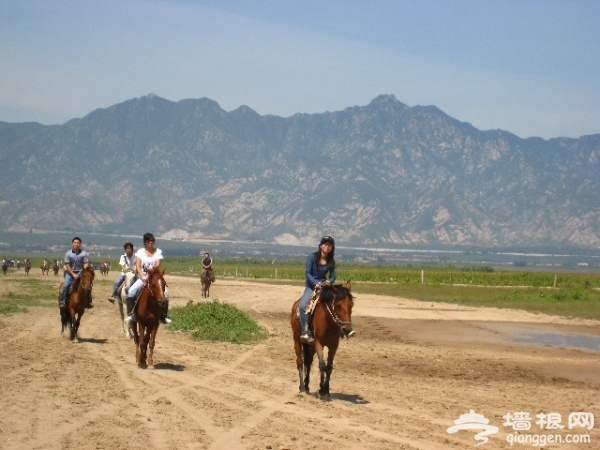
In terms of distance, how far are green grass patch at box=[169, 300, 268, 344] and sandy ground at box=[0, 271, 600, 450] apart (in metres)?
0.60

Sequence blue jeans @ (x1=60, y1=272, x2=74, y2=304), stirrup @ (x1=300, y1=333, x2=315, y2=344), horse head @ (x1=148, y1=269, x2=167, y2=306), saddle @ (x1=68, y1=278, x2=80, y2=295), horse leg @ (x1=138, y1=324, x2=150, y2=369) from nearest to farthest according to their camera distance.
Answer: stirrup @ (x1=300, y1=333, x2=315, y2=344)
horse leg @ (x1=138, y1=324, x2=150, y2=369)
horse head @ (x1=148, y1=269, x2=167, y2=306)
saddle @ (x1=68, y1=278, x2=80, y2=295)
blue jeans @ (x1=60, y1=272, x2=74, y2=304)

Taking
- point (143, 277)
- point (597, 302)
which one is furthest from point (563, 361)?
point (597, 302)

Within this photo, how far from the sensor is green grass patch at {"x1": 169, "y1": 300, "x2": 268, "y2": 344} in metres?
26.3

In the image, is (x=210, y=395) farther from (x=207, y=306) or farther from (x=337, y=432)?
(x=207, y=306)

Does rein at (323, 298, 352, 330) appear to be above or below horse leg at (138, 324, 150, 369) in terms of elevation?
above

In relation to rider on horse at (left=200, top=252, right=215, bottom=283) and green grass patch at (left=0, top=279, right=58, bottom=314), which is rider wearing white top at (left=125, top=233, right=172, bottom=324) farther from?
rider on horse at (left=200, top=252, right=215, bottom=283)

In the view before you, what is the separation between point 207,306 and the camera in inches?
1199

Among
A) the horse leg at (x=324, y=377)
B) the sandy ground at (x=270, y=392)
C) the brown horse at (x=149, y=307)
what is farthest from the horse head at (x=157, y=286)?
the horse leg at (x=324, y=377)

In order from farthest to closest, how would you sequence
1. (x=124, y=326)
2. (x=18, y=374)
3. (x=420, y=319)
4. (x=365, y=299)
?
(x=365, y=299)
(x=420, y=319)
(x=124, y=326)
(x=18, y=374)

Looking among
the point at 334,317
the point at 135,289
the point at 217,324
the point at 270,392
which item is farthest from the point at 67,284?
the point at 334,317

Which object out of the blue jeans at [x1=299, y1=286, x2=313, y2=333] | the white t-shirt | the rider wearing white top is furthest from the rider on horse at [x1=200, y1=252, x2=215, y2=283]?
the blue jeans at [x1=299, y1=286, x2=313, y2=333]

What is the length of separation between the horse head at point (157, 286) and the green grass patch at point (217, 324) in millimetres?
6628

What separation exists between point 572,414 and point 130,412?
21.6 feet

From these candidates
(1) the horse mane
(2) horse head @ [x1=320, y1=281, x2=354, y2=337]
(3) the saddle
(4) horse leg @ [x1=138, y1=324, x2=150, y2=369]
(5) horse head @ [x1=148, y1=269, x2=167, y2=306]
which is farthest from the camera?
(3) the saddle
